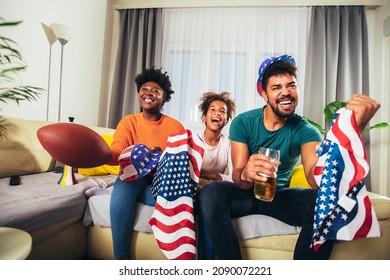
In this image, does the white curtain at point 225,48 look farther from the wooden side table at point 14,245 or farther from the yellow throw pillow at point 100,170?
the wooden side table at point 14,245

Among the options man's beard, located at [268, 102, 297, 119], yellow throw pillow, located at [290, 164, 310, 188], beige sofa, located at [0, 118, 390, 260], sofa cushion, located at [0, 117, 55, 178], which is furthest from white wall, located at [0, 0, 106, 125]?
yellow throw pillow, located at [290, 164, 310, 188]

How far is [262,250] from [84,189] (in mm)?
869

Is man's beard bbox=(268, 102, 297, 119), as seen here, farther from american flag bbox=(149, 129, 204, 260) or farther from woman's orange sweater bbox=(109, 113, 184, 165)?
woman's orange sweater bbox=(109, 113, 184, 165)

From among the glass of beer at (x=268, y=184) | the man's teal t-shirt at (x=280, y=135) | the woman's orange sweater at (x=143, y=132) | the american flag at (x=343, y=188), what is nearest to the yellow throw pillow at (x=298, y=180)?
the man's teal t-shirt at (x=280, y=135)

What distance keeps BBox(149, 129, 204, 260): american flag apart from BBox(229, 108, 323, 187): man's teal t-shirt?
0.64ft

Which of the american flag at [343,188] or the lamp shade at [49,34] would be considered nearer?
the american flag at [343,188]

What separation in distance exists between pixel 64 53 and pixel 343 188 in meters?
2.32

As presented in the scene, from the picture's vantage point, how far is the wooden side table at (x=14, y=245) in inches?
19.6

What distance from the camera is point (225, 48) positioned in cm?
256

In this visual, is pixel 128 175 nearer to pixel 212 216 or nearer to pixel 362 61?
pixel 212 216

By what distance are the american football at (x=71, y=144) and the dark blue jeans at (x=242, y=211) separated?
1.44 ft

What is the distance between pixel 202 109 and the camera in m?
1.50

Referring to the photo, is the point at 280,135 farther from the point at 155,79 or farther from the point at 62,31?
the point at 62,31

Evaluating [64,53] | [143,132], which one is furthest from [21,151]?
[64,53]
